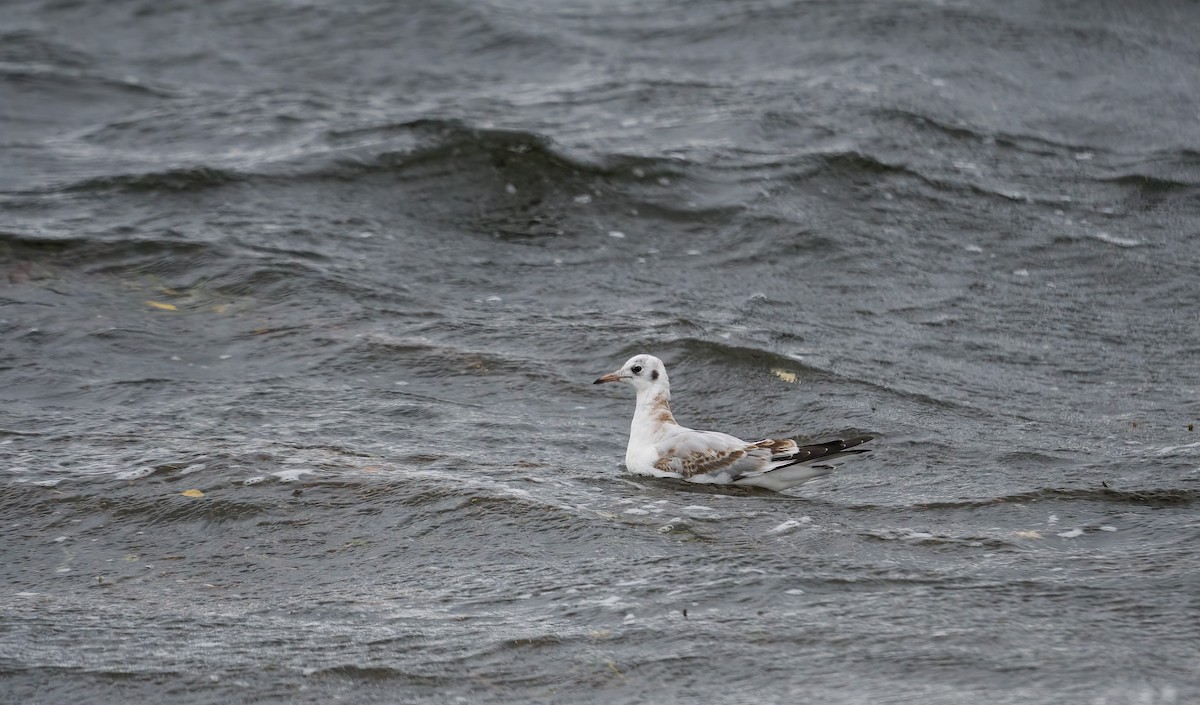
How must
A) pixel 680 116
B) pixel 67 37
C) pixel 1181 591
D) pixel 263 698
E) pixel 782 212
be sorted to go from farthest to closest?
pixel 67 37 < pixel 680 116 < pixel 782 212 < pixel 1181 591 < pixel 263 698

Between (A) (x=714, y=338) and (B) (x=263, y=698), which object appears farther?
(A) (x=714, y=338)

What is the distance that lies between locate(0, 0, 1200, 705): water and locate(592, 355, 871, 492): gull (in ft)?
0.41

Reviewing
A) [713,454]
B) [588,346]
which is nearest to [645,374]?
[713,454]

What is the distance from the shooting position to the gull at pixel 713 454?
7.36m

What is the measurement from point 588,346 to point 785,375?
1.44m

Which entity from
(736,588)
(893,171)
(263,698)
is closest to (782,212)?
(893,171)

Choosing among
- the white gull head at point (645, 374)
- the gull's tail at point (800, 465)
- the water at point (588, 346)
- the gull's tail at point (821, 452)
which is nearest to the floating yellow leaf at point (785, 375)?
the water at point (588, 346)

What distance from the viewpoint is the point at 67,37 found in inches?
700

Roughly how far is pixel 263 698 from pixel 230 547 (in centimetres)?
160

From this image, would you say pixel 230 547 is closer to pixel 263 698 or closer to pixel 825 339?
pixel 263 698

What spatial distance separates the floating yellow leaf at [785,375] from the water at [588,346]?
0.15 feet

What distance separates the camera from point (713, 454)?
25.0ft

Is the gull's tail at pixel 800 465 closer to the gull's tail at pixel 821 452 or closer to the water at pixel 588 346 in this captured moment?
the gull's tail at pixel 821 452

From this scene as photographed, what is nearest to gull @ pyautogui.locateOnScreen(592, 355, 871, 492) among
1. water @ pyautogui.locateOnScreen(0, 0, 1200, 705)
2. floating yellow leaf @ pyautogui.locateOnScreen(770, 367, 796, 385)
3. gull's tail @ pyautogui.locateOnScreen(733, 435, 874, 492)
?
gull's tail @ pyautogui.locateOnScreen(733, 435, 874, 492)
